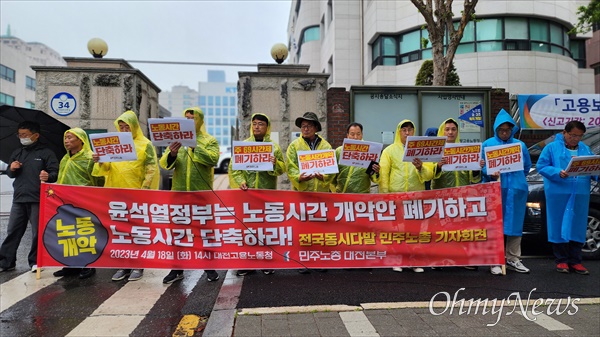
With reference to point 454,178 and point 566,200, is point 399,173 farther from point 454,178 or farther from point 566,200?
point 566,200

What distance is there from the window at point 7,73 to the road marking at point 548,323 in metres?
55.3

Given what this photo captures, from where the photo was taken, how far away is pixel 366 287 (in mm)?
4469

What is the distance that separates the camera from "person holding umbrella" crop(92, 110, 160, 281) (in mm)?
4949

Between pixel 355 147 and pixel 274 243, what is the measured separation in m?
1.47

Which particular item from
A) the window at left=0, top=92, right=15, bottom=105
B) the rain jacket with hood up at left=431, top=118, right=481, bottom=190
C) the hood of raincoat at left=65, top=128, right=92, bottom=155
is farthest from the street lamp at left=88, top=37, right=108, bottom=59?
the window at left=0, top=92, right=15, bottom=105

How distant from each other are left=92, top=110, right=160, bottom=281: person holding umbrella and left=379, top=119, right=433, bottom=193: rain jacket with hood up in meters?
2.92

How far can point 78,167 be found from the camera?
5.07 m

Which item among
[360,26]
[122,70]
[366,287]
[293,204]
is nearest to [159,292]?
[293,204]

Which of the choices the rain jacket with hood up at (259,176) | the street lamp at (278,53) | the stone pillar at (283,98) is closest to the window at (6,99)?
the street lamp at (278,53)

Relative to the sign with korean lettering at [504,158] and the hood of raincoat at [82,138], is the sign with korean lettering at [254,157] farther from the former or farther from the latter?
the sign with korean lettering at [504,158]

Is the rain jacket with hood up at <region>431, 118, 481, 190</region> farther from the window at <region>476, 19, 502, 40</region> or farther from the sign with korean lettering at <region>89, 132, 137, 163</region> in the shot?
the window at <region>476, 19, 502, 40</region>

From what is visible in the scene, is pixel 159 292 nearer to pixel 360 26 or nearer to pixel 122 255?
pixel 122 255

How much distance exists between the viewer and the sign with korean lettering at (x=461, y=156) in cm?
478

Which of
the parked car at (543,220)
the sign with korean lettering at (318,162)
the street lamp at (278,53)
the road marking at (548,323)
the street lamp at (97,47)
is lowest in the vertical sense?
the road marking at (548,323)
